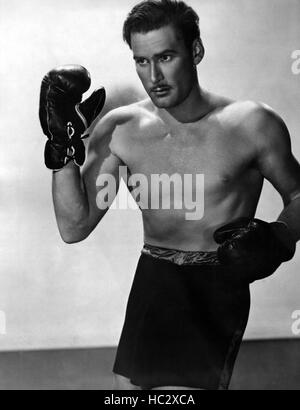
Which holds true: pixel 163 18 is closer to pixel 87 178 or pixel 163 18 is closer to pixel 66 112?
pixel 66 112

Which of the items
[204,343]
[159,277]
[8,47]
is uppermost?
[8,47]

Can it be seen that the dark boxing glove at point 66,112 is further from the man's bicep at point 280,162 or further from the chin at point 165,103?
the man's bicep at point 280,162

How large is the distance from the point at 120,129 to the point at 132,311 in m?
0.53

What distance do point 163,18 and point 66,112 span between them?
382mm

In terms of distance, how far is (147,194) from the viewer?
6.24 feet

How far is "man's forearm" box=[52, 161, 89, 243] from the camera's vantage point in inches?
74.5

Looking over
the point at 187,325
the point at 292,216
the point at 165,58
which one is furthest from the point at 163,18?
the point at 187,325

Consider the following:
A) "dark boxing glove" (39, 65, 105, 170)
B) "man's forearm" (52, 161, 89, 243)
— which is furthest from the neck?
"man's forearm" (52, 161, 89, 243)

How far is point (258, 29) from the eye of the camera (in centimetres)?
192

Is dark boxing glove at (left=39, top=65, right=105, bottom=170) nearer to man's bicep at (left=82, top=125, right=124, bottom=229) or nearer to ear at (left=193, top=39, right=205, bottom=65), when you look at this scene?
man's bicep at (left=82, top=125, right=124, bottom=229)

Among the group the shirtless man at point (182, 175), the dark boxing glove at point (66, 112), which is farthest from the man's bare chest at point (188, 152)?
the dark boxing glove at point (66, 112)

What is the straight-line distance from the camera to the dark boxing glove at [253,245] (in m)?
1.79
